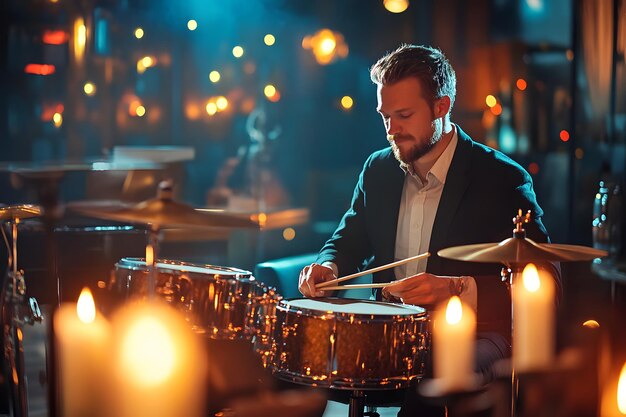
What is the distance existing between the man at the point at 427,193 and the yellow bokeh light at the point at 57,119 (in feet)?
6.53

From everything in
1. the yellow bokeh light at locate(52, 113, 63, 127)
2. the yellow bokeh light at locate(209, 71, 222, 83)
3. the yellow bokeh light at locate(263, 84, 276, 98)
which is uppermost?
the yellow bokeh light at locate(209, 71, 222, 83)

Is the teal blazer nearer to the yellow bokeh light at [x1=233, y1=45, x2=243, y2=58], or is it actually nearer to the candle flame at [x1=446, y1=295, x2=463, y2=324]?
the candle flame at [x1=446, y1=295, x2=463, y2=324]

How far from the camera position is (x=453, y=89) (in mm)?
3285

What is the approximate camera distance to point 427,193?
320 cm

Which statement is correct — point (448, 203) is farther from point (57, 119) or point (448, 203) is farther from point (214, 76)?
point (214, 76)

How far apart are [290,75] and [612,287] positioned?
2.63 m

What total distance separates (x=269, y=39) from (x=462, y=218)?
290cm

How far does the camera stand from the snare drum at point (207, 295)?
107 inches

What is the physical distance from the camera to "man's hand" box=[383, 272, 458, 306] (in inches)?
104

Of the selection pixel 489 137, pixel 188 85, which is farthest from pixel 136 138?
pixel 489 137

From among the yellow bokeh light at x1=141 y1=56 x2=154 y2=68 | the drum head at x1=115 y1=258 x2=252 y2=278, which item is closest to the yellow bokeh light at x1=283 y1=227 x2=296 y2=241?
the yellow bokeh light at x1=141 y1=56 x2=154 y2=68

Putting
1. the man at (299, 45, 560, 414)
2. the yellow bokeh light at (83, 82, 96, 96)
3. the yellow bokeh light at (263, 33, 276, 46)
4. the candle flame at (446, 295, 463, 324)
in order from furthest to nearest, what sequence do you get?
the yellow bokeh light at (263, 33, 276, 46) < the yellow bokeh light at (83, 82, 96, 96) < the man at (299, 45, 560, 414) < the candle flame at (446, 295, 463, 324)

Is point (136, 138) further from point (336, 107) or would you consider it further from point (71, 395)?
point (71, 395)

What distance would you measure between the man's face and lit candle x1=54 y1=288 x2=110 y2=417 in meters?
1.50
